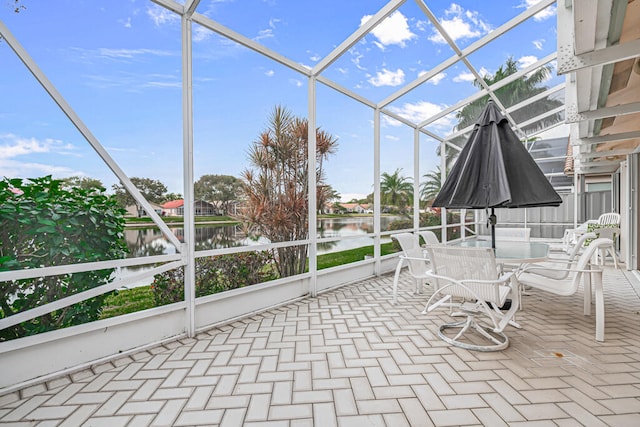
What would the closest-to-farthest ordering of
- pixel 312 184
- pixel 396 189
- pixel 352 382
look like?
pixel 352 382
pixel 312 184
pixel 396 189

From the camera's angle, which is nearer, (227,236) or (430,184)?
(227,236)

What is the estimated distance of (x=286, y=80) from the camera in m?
4.48

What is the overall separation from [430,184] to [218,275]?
6518 mm

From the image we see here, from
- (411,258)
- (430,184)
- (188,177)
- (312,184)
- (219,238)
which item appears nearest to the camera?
(188,177)

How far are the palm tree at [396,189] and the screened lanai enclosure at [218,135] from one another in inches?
5.0

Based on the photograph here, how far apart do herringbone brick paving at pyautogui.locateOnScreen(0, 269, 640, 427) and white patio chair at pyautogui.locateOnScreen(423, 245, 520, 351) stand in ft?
0.59

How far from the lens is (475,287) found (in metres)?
2.91

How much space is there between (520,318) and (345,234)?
2.73 meters

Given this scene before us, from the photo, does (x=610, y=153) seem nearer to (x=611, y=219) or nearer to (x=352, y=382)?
(x=611, y=219)

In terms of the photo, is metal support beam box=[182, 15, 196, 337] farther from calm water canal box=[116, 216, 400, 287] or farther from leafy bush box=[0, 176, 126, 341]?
leafy bush box=[0, 176, 126, 341]

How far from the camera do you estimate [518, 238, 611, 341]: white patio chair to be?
10.2ft

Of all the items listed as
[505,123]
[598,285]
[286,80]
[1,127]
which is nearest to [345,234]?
[286,80]

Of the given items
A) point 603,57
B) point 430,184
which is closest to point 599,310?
point 603,57

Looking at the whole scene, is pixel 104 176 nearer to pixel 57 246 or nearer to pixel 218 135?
pixel 57 246
